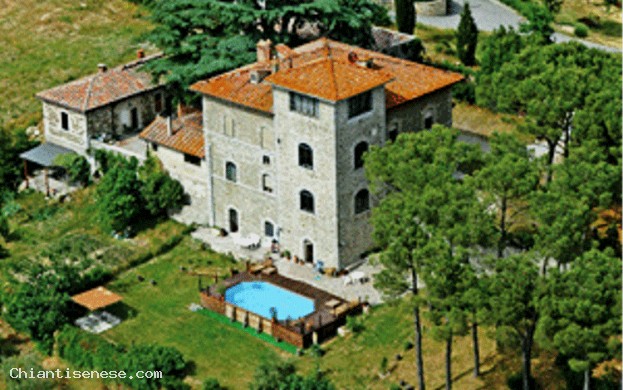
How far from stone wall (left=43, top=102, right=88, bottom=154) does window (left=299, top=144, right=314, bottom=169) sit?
63.4 ft

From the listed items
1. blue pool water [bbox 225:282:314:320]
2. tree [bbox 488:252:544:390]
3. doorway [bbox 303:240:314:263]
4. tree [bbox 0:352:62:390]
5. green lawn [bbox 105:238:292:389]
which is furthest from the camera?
doorway [bbox 303:240:314:263]

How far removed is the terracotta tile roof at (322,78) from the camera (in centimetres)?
6488

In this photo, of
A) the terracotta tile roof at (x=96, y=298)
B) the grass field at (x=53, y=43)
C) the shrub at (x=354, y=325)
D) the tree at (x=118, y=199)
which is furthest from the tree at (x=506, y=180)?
the grass field at (x=53, y=43)

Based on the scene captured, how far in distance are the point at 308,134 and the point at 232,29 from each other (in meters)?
15.7

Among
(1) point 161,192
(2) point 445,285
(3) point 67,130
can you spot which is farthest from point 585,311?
(3) point 67,130

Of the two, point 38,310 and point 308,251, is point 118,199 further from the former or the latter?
point 308,251

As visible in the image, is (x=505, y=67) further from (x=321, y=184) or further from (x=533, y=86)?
(x=321, y=184)

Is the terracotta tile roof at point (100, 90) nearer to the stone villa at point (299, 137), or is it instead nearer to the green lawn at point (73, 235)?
the green lawn at point (73, 235)

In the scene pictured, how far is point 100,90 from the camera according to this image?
8131 cm

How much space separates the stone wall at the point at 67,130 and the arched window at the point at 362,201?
21.9 m

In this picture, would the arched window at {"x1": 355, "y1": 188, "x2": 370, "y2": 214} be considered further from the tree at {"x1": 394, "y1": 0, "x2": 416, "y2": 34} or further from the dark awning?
the tree at {"x1": 394, "y1": 0, "x2": 416, "y2": 34}

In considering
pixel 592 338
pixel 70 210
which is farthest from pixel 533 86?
pixel 70 210

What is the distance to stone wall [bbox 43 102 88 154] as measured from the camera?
264ft

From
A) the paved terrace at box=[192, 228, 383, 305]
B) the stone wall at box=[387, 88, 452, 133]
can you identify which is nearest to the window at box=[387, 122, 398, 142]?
the stone wall at box=[387, 88, 452, 133]
